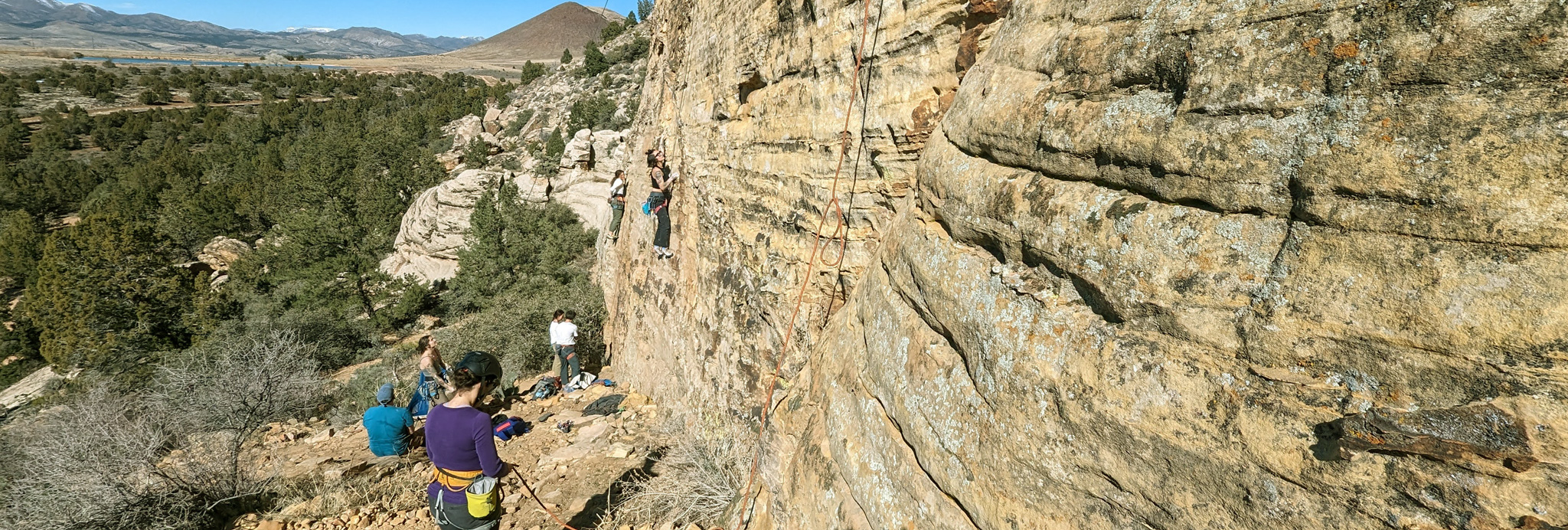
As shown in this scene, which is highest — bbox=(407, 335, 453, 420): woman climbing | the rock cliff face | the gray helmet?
the rock cliff face

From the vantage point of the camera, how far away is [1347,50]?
1871 millimetres

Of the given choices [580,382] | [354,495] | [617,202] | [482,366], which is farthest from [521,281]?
[482,366]

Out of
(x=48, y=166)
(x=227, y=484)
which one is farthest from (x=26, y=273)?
(x=227, y=484)

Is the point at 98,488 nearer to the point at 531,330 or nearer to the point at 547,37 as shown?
the point at 531,330

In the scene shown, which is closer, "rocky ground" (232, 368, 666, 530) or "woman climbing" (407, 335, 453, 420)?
"rocky ground" (232, 368, 666, 530)

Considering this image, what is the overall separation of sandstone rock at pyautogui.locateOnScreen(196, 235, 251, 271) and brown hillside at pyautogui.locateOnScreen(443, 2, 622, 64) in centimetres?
9781

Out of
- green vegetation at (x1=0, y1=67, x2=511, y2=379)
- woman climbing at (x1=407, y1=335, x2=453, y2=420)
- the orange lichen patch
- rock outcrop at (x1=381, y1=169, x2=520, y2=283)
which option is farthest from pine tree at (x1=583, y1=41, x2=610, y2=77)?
the orange lichen patch

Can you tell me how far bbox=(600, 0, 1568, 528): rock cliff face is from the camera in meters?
1.63

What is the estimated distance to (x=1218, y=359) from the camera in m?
2.11

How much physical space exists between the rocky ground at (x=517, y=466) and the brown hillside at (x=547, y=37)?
428 ft

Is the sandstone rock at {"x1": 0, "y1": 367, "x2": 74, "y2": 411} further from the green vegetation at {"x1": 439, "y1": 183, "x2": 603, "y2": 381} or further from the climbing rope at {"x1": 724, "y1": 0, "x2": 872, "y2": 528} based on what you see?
the climbing rope at {"x1": 724, "y1": 0, "x2": 872, "y2": 528}

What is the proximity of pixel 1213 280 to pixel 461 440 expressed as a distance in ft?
13.3

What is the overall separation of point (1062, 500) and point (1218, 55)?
1689 mm

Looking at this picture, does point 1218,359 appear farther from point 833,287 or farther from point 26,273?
point 26,273
